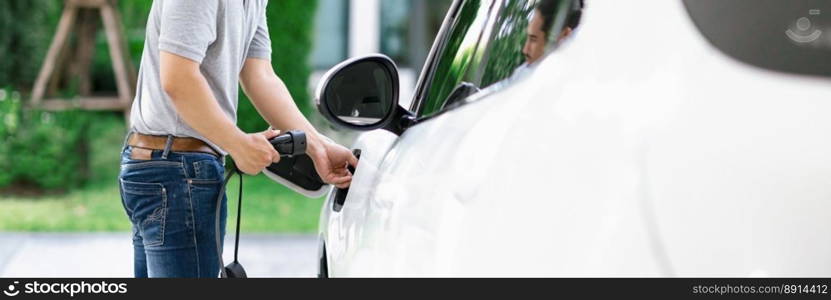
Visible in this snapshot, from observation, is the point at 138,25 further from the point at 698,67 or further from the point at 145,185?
the point at 698,67

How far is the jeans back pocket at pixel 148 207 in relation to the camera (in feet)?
8.57

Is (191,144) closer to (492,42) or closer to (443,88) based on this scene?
(443,88)

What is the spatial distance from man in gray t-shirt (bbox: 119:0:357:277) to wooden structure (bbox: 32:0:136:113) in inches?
279

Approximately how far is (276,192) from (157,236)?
6.94m

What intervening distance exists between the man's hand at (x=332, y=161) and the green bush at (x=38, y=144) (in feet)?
21.5

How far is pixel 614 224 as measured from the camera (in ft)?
4.56

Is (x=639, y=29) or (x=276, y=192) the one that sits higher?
(x=639, y=29)

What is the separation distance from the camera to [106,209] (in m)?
8.54

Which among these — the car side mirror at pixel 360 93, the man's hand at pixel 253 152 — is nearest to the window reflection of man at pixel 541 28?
the car side mirror at pixel 360 93

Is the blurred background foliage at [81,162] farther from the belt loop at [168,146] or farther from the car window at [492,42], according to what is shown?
the car window at [492,42]

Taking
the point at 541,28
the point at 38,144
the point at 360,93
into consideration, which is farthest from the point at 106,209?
the point at 541,28

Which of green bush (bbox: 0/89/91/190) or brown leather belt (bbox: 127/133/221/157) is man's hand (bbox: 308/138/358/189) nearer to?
brown leather belt (bbox: 127/133/221/157)

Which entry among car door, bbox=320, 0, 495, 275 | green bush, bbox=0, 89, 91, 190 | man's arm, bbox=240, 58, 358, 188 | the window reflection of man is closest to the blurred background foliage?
green bush, bbox=0, 89, 91, 190

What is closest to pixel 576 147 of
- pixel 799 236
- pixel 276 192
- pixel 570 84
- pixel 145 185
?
pixel 570 84
